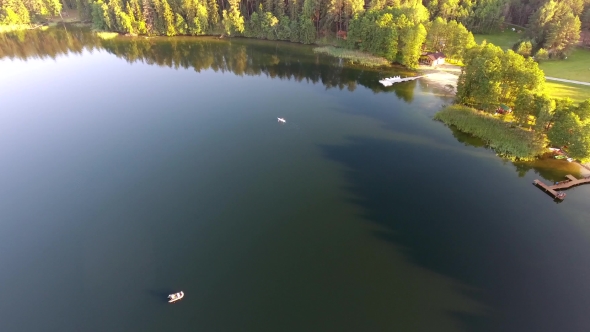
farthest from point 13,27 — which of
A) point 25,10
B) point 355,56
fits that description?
point 355,56

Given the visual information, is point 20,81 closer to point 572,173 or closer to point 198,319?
point 198,319

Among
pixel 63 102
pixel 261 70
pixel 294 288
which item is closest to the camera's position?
pixel 294 288

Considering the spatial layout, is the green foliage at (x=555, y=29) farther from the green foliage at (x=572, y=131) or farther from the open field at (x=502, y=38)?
the green foliage at (x=572, y=131)

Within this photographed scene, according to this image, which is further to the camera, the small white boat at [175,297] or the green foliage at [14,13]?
the green foliage at [14,13]

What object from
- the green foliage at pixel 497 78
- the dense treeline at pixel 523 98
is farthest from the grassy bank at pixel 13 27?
the green foliage at pixel 497 78

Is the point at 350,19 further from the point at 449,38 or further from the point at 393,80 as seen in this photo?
the point at 393,80

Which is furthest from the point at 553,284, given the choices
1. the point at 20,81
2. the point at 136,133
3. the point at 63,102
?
the point at 20,81
